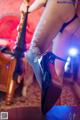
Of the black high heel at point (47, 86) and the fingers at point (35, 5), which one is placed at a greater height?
the fingers at point (35, 5)

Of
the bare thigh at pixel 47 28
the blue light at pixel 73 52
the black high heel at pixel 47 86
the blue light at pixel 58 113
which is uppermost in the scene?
the bare thigh at pixel 47 28

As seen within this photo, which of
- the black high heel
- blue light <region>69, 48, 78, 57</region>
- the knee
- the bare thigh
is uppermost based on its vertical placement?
the bare thigh

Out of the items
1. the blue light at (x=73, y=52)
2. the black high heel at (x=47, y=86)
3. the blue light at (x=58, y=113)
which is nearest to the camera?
the black high heel at (x=47, y=86)

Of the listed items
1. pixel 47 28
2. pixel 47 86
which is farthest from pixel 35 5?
pixel 47 86

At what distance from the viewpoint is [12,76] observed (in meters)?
1.58

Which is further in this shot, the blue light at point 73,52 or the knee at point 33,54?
the blue light at point 73,52

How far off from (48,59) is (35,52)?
0.09 m

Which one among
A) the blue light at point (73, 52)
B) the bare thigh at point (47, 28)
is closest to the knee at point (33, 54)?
the bare thigh at point (47, 28)

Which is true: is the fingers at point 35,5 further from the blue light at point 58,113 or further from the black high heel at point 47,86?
the blue light at point 58,113

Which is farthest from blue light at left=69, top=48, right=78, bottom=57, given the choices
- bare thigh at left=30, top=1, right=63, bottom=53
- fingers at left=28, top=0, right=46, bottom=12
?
fingers at left=28, top=0, right=46, bottom=12

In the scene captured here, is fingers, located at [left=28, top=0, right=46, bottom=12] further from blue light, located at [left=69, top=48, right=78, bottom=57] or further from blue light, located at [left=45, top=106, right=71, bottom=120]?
blue light, located at [left=45, top=106, right=71, bottom=120]

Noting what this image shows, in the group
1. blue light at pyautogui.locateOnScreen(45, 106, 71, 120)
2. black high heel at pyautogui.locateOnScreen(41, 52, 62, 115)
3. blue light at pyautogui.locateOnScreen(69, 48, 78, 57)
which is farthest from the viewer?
blue light at pyautogui.locateOnScreen(69, 48, 78, 57)

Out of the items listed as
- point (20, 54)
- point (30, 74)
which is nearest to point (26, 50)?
point (20, 54)

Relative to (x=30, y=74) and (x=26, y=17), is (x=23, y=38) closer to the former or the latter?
(x=26, y=17)
